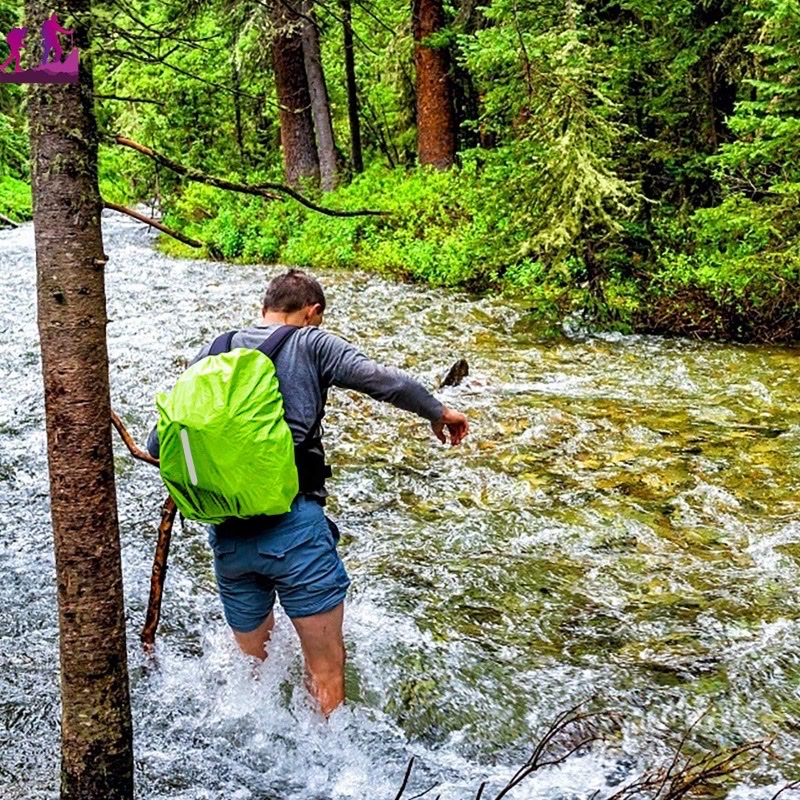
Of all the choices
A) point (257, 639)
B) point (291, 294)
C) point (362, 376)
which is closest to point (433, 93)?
point (291, 294)

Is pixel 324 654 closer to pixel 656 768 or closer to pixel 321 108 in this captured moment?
pixel 656 768

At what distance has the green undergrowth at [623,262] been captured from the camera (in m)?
10.8

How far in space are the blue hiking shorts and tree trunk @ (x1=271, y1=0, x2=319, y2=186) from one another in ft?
57.9

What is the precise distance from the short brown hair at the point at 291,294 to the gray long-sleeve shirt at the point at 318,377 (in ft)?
0.56

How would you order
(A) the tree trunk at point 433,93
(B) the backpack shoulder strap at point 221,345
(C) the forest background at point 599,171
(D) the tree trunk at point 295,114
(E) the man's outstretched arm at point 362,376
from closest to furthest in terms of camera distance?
1. (E) the man's outstretched arm at point 362,376
2. (B) the backpack shoulder strap at point 221,345
3. (C) the forest background at point 599,171
4. (A) the tree trunk at point 433,93
5. (D) the tree trunk at point 295,114

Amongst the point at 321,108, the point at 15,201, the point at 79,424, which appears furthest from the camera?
the point at 15,201

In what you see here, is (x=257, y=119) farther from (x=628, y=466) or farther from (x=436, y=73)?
(x=628, y=466)

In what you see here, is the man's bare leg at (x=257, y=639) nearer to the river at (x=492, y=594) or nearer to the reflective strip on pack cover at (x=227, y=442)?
the river at (x=492, y=594)

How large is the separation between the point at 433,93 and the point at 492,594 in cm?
1531

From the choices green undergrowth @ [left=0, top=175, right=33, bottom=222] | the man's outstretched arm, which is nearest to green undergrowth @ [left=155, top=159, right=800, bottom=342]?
the man's outstretched arm

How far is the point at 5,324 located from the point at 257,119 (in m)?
17.7

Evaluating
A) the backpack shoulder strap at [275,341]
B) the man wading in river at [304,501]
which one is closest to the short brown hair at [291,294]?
the man wading in river at [304,501]

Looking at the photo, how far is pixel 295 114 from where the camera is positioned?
2078 cm

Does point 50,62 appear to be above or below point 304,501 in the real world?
above
